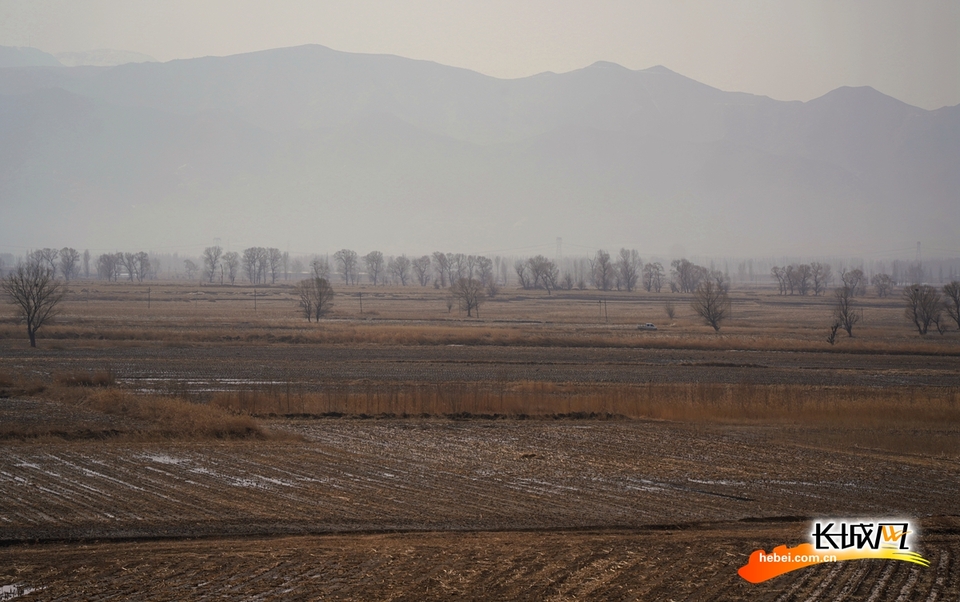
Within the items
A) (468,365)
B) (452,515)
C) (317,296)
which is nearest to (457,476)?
(452,515)

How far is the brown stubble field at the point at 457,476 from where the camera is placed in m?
11.6

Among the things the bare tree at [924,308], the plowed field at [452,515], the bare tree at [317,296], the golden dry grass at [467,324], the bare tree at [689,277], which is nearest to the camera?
the plowed field at [452,515]

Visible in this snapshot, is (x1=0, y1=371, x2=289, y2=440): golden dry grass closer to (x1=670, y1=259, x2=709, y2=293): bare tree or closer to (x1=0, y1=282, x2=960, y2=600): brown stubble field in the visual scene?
(x1=0, y1=282, x2=960, y2=600): brown stubble field

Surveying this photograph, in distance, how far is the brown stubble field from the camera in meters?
Result: 11.6

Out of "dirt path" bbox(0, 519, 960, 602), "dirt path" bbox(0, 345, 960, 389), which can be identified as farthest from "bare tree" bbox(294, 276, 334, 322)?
"dirt path" bbox(0, 519, 960, 602)

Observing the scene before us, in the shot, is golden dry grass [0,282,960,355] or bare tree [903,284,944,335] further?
bare tree [903,284,944,335]

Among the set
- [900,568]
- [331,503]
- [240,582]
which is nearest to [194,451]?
[331,503]

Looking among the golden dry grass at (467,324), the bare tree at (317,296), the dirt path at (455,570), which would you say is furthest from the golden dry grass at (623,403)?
the bare tree at (317,296)

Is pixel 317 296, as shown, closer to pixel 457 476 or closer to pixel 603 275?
pixel 457 476

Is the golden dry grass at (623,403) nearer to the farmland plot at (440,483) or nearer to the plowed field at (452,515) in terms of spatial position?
the farmland plot at (440,483)

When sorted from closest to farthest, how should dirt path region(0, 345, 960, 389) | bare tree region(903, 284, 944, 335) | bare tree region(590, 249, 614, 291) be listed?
dirt path region(0, 345, 960, 389), bare tree region(903, 284, 944, 335), bare tree region(590, 249, 614, 291)

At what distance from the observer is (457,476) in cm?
1805

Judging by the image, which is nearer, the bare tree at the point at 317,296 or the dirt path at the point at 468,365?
the dirt path at the point at 468,365

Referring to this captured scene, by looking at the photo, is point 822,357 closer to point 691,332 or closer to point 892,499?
point 691,332
